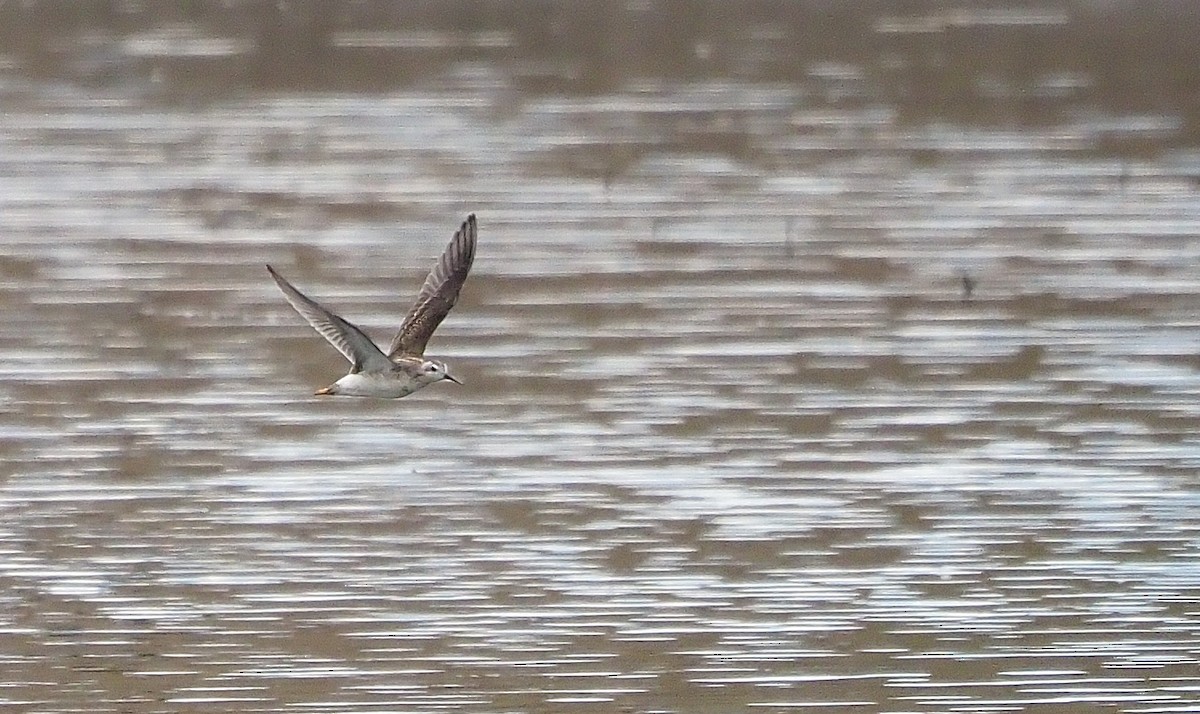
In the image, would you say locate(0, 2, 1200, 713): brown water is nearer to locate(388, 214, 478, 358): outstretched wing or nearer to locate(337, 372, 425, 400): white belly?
locate(337, 372, 425, 400): white belly

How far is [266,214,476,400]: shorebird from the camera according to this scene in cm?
1038

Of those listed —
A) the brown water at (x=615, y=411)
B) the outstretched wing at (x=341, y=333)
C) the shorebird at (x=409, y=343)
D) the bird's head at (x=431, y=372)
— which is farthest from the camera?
the bird's head at (x=431, y=372)

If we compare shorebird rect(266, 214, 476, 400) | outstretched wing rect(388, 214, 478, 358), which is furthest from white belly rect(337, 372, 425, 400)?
outstretched wing rect(388, 214, 478, 358)

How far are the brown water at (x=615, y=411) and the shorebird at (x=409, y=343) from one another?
861mm

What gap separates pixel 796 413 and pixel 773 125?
37.2ft

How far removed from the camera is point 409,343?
10.8m

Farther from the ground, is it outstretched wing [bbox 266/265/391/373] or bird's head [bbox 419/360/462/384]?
outstretched wing [bbox 266/265/391/373]

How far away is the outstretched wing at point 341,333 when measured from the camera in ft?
32.3

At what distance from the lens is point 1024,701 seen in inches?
373

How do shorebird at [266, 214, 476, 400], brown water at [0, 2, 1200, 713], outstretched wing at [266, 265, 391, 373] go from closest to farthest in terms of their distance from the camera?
1. outstretched wing at [266, 265, 391, 373]
2. brown water at [0, 2, 1200, 713]
3. shorebird at [266, 214, 476, 400]

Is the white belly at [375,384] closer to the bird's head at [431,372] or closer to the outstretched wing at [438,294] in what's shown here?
the bird's head at [431,372]

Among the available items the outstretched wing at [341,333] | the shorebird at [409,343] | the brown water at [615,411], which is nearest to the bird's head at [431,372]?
the shorebird at [409,343]

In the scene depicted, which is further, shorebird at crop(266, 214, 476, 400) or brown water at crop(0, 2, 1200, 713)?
shorebird at crop(266, 214, 476, 400)

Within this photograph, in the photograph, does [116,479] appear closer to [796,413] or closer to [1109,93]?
[796,413]
